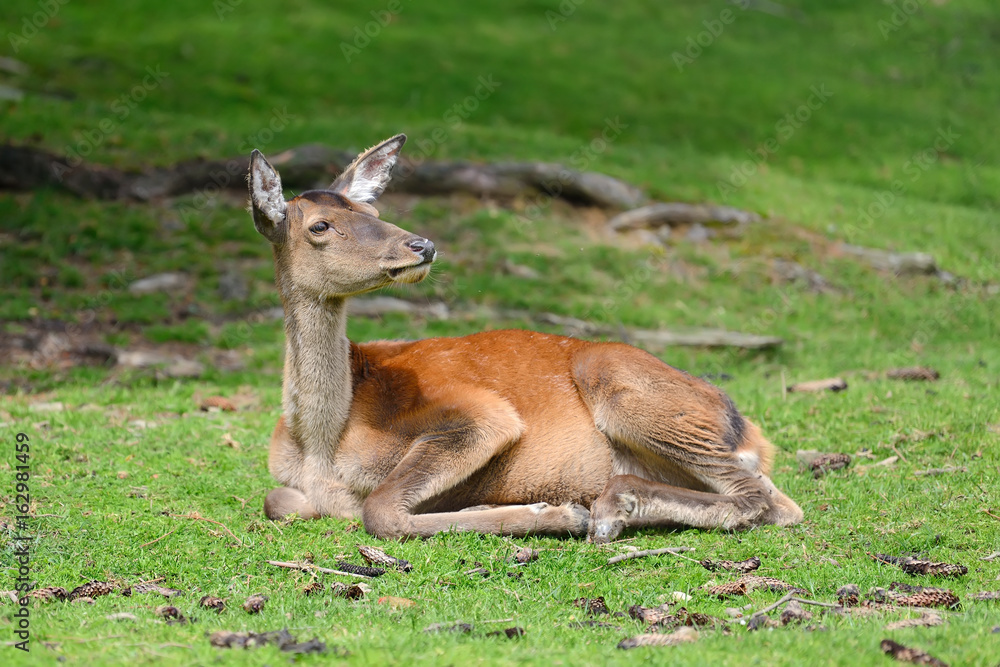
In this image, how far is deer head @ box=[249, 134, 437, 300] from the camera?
6.68 metres

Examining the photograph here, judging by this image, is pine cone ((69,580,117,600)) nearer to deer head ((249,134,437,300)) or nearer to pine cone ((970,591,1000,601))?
deer head ((249,134,437,300))

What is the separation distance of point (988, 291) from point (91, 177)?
13.9 meters

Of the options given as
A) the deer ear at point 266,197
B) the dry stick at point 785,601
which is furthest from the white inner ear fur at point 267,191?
the dry stick at point 785,601

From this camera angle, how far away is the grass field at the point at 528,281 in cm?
561

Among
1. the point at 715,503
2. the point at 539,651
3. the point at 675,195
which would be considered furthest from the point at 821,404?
the point at 675,195

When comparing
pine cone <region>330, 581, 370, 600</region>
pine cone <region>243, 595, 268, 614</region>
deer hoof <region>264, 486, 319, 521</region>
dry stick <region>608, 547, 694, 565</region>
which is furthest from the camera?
deer hoof <region>264, 486, 319, 521</region>

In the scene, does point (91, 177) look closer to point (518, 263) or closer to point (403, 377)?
point (518, 263)

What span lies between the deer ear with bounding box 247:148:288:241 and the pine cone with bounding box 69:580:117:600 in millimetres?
2508

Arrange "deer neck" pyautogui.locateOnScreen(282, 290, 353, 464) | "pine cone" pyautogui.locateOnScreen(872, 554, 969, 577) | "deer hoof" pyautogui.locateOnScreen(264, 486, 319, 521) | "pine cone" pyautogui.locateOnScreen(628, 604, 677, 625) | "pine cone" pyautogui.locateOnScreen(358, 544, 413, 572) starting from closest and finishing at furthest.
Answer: "pine cone" pyautogui.locateOnScreen(628, 604, 677, 625) → "pine cone" pyautogui.locateOnScreen(872, 554, 969, 577) → "pine cone" pyautogui.locateOnScreen(358, 544, 413, 572) → "deer hoof" pyautogui.locateOnScreen(264, 486, 319, 521) → "deer neck" pyautogui.locateOnScreen(282, 290, 353, 464)

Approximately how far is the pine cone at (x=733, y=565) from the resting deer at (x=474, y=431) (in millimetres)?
653

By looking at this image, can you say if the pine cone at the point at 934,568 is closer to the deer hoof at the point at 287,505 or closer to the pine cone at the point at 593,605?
the pine cone at the point at 593,605

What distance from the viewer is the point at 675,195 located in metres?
18.5

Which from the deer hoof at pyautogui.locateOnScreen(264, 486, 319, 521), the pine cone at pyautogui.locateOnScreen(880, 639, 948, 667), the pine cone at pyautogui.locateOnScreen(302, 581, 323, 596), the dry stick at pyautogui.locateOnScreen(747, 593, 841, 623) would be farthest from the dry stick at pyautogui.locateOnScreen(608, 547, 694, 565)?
the deer hoof at pyautogui.locateOnScreen(264, 486, 319, 521)

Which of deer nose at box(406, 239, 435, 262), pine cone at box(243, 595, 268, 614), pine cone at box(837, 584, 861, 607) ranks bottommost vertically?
pine cone at box(837, 584, 861, 607)
